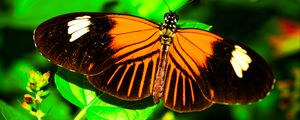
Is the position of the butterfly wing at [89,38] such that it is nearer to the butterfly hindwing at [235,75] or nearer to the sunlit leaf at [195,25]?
the sunlit leaf at [195,25]

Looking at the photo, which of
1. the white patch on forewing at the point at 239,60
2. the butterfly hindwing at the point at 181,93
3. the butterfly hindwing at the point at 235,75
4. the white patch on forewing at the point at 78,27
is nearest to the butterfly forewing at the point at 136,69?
the butterfly hindwing at the point at 181,93

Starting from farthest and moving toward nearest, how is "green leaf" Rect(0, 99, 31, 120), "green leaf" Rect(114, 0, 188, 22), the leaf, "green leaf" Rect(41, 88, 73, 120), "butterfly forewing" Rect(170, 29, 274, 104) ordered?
"green leaf" Rect(41, 88, 73, 120), "green leaf" Rect(114, 0, 188, 22), "butterfly forewing" Rect(170, 29, 274, 104), the leaf, "green leaf" Rect(0, 99, 31, 120)

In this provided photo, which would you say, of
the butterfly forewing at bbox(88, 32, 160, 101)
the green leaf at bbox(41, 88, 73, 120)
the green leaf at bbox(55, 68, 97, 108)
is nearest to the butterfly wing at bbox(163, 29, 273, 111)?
the butterfly forewing at bbox(88, 32, 160, 101)

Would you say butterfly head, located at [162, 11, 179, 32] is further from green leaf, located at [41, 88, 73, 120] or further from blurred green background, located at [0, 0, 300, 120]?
green leaf, located at [41, 88, 73, 120]

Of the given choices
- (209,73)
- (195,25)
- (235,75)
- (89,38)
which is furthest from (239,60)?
(89,38)

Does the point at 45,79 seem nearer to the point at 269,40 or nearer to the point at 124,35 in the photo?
the point at 124,35

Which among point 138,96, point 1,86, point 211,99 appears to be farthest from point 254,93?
point 1,86
